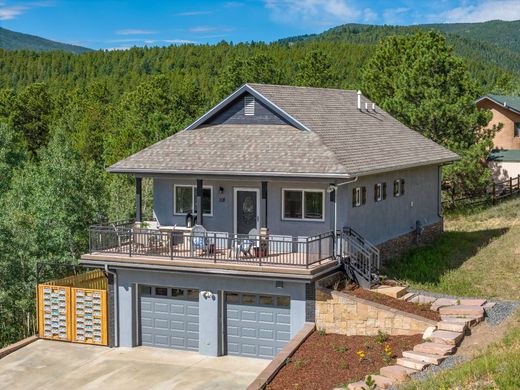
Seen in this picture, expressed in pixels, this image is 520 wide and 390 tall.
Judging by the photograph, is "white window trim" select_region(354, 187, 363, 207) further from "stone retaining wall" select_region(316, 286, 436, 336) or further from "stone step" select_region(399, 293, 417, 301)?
"stone retaining wall" select_region(316, 286, 436, 336)

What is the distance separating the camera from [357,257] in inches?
882

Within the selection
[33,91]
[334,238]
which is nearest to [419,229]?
[334,238]

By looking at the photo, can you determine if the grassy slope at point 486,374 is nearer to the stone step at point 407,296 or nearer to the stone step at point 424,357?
the stone step at point 424,357

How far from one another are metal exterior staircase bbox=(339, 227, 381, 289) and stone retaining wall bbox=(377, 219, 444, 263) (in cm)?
248

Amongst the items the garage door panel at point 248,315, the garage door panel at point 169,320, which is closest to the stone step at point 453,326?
the garage door panel at point 248,315

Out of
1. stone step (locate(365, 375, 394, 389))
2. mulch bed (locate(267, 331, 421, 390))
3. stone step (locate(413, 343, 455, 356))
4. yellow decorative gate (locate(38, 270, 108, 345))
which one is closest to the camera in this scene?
stone step (locate(365, 375, 394, 389))

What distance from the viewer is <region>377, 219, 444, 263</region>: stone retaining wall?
2582cm

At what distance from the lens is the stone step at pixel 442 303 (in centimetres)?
Answer: 2044

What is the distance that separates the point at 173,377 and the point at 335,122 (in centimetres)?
1097

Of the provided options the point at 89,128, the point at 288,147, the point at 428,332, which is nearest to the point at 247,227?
the point at 288,147

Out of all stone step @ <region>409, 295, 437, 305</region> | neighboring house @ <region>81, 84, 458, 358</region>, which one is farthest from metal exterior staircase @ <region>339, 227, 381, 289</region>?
stone step @ <region>409, 295, 437, 305</region>

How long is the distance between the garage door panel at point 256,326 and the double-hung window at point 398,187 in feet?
26.4

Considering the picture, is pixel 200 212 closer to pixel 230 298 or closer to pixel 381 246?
pixel 230 298

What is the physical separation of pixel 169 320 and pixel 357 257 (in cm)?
609
